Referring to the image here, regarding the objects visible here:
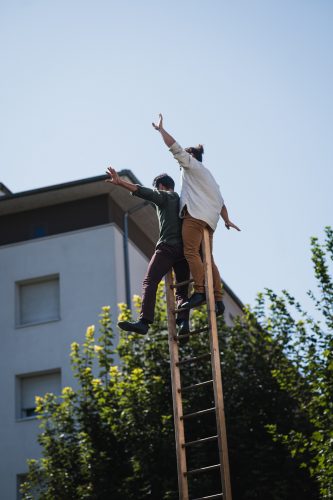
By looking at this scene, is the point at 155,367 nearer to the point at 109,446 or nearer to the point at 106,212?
the point at 109,446

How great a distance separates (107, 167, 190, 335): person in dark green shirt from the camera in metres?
9.25

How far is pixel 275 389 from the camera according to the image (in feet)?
58.9

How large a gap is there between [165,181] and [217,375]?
7.11ft

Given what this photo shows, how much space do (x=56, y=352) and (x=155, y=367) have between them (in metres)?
6.64

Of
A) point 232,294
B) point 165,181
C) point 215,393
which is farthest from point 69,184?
point 215,393

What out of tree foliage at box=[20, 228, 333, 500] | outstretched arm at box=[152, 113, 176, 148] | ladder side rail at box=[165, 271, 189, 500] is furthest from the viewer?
tree foliage at box=[20, 228, 333, 500]

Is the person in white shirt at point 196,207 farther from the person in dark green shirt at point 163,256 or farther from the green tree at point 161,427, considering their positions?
the green tree at point 161,427

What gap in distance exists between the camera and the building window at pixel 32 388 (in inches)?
953

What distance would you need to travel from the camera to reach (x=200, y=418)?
1717 centimetres

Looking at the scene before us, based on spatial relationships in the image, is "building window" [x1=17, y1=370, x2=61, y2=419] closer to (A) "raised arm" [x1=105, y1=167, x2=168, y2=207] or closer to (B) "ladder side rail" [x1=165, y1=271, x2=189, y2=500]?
(B) "ladder side rail" [x1=165, y1=271, x2=189, y2=500]

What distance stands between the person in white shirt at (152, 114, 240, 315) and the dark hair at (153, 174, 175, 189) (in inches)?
11.7

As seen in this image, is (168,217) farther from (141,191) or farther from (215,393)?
(215,393)

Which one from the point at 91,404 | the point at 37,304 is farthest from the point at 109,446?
the point at 37,304

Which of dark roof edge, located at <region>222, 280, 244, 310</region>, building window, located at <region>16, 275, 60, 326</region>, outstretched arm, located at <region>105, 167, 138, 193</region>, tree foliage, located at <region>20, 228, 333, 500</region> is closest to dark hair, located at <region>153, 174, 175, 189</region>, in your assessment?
outstretched arm, located at <region>105, 167, 138, 193</region>
